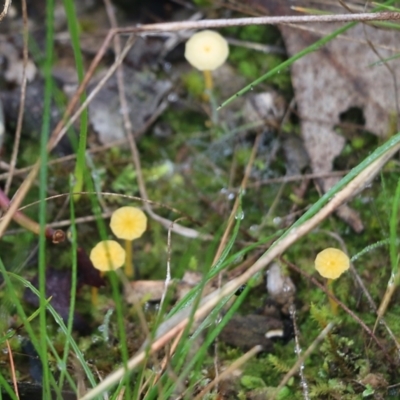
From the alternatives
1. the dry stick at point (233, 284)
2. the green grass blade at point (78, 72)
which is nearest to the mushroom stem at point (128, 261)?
the green grass blade at point (78, 72)

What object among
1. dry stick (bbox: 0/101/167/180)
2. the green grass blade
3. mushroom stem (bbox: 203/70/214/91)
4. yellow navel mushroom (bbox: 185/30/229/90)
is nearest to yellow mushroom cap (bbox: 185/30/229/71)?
yellow navel mushroom (bbox: 185/30/229/90)

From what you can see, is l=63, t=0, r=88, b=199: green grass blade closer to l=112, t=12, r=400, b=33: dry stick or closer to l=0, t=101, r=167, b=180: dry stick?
l=0, t=101, r=167, b=180: dry stick

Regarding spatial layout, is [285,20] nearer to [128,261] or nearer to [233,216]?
[233,216]

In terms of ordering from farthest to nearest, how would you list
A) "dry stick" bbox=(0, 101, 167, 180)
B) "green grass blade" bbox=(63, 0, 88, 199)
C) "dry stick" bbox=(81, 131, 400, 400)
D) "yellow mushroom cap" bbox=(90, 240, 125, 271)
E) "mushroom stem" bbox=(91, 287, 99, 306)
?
"dry stick" bbox=(0, 101, 167, 180) < "mushroom stem" bbox=(91, 287, 99, 306) < "yellow mushroom cap" bbox=(90, 240, 125, 271) < "green grass blade" bbox=(63, 0, 88, 199) < "dry stick" bbox=(81, 131, 400, 400)

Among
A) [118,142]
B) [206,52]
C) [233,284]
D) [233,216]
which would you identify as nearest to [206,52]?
[206,52]

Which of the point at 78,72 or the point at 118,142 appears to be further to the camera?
the point at 118,142

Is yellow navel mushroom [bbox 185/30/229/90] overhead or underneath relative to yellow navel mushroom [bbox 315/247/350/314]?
overhead
